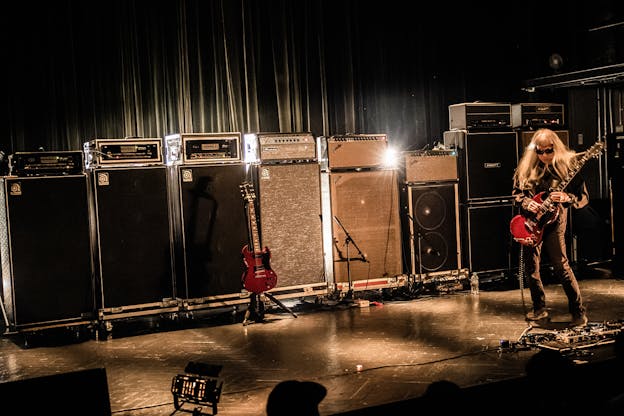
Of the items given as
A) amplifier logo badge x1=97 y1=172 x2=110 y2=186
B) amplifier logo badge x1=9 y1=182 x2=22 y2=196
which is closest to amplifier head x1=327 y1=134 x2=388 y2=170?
amplifier logo badge x1=97 y1=172 x2=110 y2=186

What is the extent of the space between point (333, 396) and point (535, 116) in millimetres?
4852

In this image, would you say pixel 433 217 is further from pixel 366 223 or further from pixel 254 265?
pixel 254 265

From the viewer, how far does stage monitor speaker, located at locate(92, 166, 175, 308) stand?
20.4ft

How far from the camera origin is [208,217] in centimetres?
651

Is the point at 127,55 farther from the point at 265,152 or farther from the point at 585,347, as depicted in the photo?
the point at 585,347

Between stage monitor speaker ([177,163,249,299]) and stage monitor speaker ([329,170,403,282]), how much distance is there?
948 mm

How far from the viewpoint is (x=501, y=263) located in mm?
7781

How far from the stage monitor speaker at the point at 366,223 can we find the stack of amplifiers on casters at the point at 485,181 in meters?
0.84

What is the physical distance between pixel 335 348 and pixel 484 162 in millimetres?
3186

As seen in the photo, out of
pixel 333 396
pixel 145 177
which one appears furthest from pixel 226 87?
pixel 333 396

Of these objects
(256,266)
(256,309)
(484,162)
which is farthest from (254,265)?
(484,162)

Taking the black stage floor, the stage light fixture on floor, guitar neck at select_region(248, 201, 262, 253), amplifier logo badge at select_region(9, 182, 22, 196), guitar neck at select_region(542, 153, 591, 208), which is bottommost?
the black stage floor

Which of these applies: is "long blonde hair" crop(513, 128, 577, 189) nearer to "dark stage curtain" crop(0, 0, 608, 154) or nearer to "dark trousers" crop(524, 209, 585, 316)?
"dark trousers" crop(524, 209, 585, 316)

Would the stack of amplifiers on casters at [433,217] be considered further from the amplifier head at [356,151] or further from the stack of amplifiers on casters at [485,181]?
the amplifier head at [356,151]
